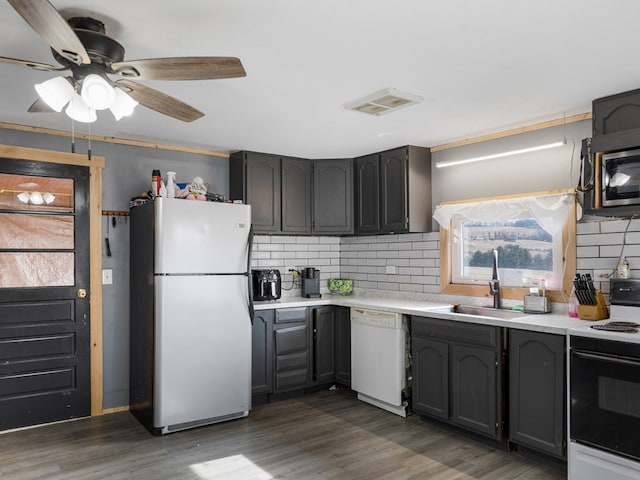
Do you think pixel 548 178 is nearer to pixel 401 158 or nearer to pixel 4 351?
pixel 401 158

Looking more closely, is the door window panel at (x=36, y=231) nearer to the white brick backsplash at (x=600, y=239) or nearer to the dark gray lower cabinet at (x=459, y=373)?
the dark gray lower cabinet at (x=459, y=373)

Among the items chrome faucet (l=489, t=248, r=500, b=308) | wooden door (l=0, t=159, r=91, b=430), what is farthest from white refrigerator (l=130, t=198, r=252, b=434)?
chrome faucet (l=489, t=248, r=500, b=308)

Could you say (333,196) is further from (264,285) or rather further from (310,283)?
(264,285)

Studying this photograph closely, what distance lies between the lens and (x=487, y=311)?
376 centimetres

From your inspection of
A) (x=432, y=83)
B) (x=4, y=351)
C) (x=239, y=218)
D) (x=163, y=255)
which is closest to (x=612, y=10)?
(x=432, y=83)

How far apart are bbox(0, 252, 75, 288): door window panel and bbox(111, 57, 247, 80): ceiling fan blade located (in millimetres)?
2335

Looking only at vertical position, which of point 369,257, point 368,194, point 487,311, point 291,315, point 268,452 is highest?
point 368,194

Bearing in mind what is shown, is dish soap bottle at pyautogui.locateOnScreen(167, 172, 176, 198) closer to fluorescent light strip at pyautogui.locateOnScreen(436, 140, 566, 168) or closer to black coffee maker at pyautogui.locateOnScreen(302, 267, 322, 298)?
black coffee maker at pyautogui.locateOnScreen(302, 267, 322, 298)

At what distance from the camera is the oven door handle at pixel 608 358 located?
2462 millimetres

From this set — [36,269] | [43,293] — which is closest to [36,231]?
[36,269]

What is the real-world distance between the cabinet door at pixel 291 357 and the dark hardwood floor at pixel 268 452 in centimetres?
39

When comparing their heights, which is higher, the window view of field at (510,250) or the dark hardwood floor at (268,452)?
the window view of field at (510,250)

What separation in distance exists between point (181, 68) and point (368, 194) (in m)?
2.97

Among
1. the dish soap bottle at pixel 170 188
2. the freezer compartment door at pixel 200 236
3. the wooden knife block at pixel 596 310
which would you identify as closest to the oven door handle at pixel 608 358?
the wooden knife block at pixel 596 310
